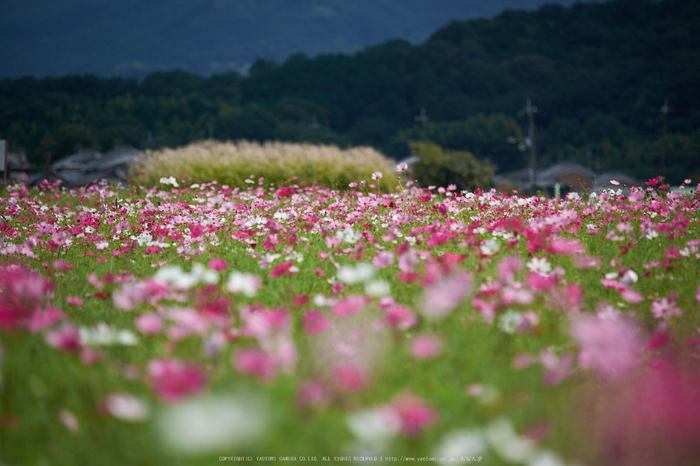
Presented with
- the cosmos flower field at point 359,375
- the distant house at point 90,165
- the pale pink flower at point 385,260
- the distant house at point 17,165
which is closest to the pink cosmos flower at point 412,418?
the cosmos flower field at point 359,375

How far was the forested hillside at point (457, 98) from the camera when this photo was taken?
204 ft

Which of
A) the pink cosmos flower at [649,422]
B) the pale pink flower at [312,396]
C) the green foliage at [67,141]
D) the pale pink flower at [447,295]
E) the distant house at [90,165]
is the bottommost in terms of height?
the pink cosmos flower at [649,422]

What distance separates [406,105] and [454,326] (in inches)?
3268

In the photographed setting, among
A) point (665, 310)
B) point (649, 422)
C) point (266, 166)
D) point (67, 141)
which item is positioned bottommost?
point (649, 422)

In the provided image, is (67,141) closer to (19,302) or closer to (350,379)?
(19,302)

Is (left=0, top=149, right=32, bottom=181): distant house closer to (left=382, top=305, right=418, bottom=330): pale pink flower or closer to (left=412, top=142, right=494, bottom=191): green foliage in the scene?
(left=412, top=142, right=494, bottom=191): green foliage

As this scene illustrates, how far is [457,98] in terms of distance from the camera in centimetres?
8019

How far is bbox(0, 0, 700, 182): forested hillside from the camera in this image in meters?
62.2

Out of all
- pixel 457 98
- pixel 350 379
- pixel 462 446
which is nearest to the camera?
pixel 462 446

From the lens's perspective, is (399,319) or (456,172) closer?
(399,319)

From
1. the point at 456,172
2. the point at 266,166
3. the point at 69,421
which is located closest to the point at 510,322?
the point at 69,421

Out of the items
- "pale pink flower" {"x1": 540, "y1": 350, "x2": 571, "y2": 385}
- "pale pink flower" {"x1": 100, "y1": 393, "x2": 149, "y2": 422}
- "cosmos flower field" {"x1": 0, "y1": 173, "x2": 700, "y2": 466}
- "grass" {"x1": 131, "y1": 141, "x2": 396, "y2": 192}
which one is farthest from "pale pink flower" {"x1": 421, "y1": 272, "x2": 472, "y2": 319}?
"grass" {"x1": 131, "y1": 141, "x2": 396, "y2": 192}

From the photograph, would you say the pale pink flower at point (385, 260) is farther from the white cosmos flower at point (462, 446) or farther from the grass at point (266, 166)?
the grass at point (266, 166)

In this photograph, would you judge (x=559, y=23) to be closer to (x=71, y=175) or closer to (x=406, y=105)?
(x=406, y=105)
